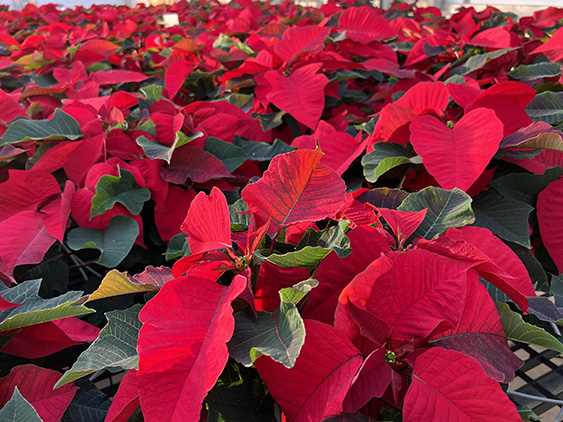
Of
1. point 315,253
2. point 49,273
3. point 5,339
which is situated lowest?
point 49,273

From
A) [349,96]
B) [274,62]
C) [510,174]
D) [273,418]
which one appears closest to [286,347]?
[273,418]

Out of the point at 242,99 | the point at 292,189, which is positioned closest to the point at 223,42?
the point at 242,99

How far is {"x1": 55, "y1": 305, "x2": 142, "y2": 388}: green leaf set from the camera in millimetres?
367

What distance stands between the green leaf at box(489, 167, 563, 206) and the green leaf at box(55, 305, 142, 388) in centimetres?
54

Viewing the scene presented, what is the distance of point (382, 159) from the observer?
0.70 meters

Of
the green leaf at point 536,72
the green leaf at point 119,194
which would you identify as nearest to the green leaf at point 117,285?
the green leaf at point 119,194

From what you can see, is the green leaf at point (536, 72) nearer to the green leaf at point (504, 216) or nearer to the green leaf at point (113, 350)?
the green leaf at point (504, 216)

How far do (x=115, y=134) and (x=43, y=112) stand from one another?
39 centimetres

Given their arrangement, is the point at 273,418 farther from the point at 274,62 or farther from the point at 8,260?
the point at 274,62

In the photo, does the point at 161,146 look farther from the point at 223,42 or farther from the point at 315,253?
the point at 223,42

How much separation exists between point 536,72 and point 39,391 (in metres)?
1.09

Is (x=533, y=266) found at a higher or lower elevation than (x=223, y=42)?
lower

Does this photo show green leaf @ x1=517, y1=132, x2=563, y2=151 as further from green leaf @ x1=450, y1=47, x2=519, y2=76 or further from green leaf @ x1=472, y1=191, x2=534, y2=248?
green leaf @ x1=450, y1=47, x2=519, y2=76

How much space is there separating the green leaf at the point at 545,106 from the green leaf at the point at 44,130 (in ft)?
2.74
